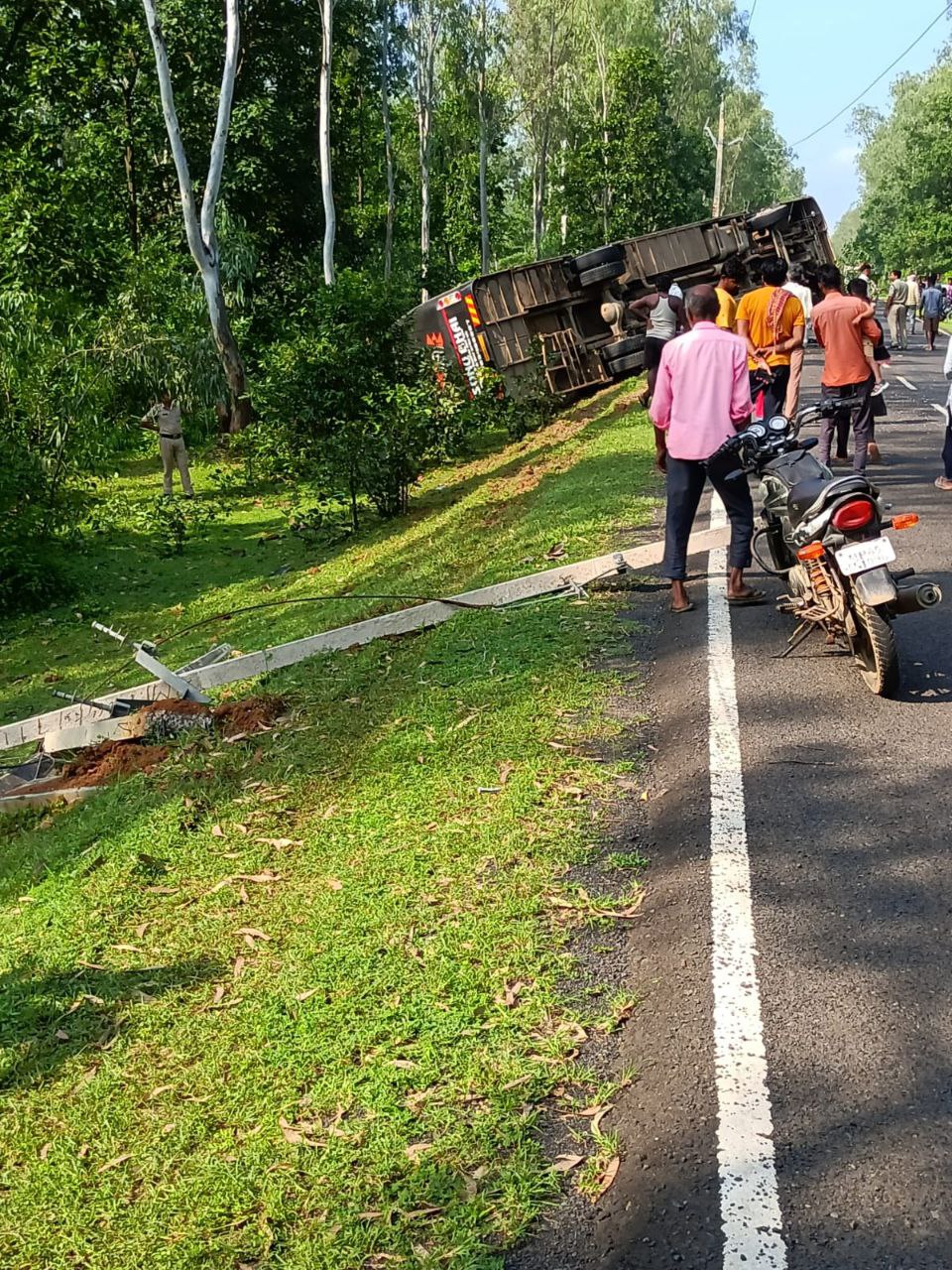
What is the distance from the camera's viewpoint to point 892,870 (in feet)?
13.6

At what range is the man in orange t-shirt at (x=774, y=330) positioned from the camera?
1027 cm

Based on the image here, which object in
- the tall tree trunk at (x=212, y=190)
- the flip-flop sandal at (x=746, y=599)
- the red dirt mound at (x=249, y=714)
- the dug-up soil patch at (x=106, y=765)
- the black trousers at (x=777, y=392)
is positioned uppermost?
the tall tree trunk at (x=212, y=190)

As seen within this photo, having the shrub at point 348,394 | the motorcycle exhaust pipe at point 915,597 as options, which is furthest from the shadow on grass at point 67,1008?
the shrub at point 348,394

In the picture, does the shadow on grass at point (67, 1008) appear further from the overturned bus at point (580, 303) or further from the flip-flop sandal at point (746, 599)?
the overturned bus at point (580, 303)

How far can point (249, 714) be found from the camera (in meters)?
6.68

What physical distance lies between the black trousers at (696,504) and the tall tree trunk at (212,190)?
14.9 m

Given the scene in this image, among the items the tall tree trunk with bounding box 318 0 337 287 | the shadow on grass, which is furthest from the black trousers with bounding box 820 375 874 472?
the tall tree trunk with bounding box 318 0 337 287

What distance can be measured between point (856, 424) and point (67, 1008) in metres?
9.26

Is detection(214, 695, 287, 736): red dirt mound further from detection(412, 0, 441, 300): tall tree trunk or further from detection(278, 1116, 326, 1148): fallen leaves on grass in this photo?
detection(412, 0, 441, 300): tall tree trunk

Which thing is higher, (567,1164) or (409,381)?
(409,381)

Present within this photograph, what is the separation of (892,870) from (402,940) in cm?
179

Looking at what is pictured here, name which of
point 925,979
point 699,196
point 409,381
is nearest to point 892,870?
point 925,979

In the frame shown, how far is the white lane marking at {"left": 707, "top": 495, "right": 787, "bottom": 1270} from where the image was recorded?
2.71 m

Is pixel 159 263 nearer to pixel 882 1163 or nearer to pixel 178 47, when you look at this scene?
pixel 178 47
